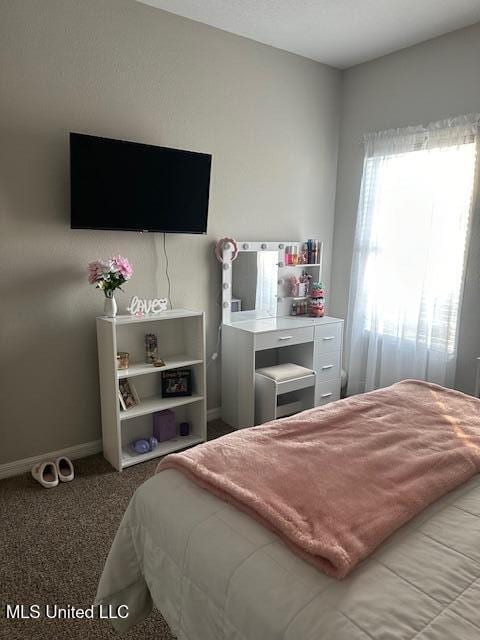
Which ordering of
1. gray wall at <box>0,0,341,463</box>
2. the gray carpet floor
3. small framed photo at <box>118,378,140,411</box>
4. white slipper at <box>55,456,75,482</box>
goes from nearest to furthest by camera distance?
the gray carpet floor → gray wall at <box>0,0,341,463</box> → white slipper at <box>55,456,75,482</box> → small framed photo at <box>118,378,140,411</box>

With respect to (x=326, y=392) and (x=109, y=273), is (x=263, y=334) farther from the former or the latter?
(x=109, y=273)

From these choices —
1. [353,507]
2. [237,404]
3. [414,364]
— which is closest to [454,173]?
[414,364]

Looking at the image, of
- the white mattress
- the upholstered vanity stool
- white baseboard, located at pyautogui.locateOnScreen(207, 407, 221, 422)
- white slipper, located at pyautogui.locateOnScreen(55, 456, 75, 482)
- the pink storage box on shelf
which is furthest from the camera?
white baseboard, located at pyautogui.locateOnScreen(207, 407, 221, 422)

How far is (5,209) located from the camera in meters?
2.44

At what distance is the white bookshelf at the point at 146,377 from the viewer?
8.82 feet

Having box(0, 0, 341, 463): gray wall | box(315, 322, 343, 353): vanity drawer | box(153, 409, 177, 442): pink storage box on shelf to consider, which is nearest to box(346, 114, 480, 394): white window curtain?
box(315, 322, 343, 353): vanity drawer

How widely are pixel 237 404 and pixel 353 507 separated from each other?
82.3 inches

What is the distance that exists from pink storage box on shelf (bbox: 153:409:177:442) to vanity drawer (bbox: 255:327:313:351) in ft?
2.50

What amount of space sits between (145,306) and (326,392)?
161 centimetres

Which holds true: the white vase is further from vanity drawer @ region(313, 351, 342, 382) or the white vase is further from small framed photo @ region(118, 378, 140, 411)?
vanity drawer @ region(313, 351, 342, 382)

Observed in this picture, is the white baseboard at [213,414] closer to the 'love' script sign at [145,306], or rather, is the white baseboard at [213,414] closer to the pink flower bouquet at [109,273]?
the 'love' script sign at [145,306]

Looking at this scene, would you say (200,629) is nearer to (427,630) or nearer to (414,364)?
(427,630)

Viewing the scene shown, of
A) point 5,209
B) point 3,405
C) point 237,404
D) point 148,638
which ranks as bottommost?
point 148,638

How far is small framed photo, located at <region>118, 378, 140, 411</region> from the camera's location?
9.25 feet
